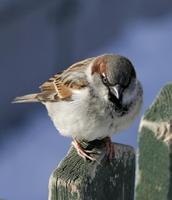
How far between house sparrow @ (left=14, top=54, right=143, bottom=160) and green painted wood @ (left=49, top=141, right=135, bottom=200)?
44cm

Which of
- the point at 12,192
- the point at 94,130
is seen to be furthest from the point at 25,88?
the point at 94,130

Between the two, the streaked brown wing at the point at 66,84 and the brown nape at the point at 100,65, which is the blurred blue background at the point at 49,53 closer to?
the streaked brown wing at the point at 66,84

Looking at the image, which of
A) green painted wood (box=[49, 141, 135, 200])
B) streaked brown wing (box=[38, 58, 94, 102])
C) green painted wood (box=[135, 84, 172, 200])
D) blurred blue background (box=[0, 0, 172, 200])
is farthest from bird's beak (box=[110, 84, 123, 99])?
blurred blue background (box=[0, 0, 172, 200])

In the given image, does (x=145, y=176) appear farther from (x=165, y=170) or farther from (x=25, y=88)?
(x=25, y=88)

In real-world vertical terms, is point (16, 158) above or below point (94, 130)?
below

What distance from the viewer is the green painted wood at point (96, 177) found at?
1729 millimetres

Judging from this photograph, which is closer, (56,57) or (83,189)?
(83,189)

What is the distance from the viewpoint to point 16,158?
501 centimetres

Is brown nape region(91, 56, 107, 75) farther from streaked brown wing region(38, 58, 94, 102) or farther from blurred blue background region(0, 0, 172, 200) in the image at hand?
blurred blue background region(0, 0, 172, 200)

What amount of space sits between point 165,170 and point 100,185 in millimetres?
140

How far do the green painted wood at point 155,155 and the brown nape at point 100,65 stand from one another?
1.83 feet

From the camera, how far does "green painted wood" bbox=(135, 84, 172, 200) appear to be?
179 centimetres

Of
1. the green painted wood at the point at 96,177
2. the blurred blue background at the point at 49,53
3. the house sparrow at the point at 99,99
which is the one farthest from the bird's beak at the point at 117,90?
the blurred blue background at the point at 49,53

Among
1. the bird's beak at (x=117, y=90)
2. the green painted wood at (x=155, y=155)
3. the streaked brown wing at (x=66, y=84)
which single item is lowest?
the green painted wood at (x=155, y=155)
